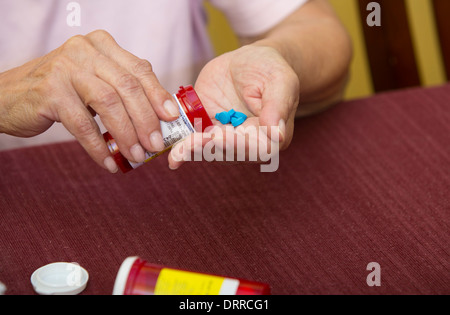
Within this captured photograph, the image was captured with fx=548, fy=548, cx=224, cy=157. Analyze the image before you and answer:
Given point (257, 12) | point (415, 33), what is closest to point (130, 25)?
point (257, 12)

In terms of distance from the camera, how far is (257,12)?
1.14m

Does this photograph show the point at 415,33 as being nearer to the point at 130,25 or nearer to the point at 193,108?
the point at 130,25

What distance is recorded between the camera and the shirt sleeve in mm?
1128

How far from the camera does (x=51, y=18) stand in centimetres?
110

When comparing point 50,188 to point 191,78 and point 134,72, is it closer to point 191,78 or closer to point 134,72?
point 134,72

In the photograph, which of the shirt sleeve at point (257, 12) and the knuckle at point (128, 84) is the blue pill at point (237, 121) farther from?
the shirt sleeve at point (257, 12)

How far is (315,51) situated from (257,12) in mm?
218

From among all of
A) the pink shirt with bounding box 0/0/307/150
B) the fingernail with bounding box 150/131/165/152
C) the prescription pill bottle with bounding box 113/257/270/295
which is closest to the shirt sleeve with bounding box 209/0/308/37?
the pink shirt with bounding box 0/0/307/150

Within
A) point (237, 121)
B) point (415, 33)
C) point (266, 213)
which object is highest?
point (237, 121)

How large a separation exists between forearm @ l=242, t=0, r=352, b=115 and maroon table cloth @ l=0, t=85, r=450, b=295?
0.08m

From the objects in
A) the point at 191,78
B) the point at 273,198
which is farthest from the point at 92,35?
the point at 191,78

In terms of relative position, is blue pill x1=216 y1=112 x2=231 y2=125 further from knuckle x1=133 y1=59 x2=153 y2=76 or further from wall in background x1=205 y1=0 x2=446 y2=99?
wall in background x1=205 y1=0 x2=446 y2=99

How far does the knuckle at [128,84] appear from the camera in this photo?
0.65 metres

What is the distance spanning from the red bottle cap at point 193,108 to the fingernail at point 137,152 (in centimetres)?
7
